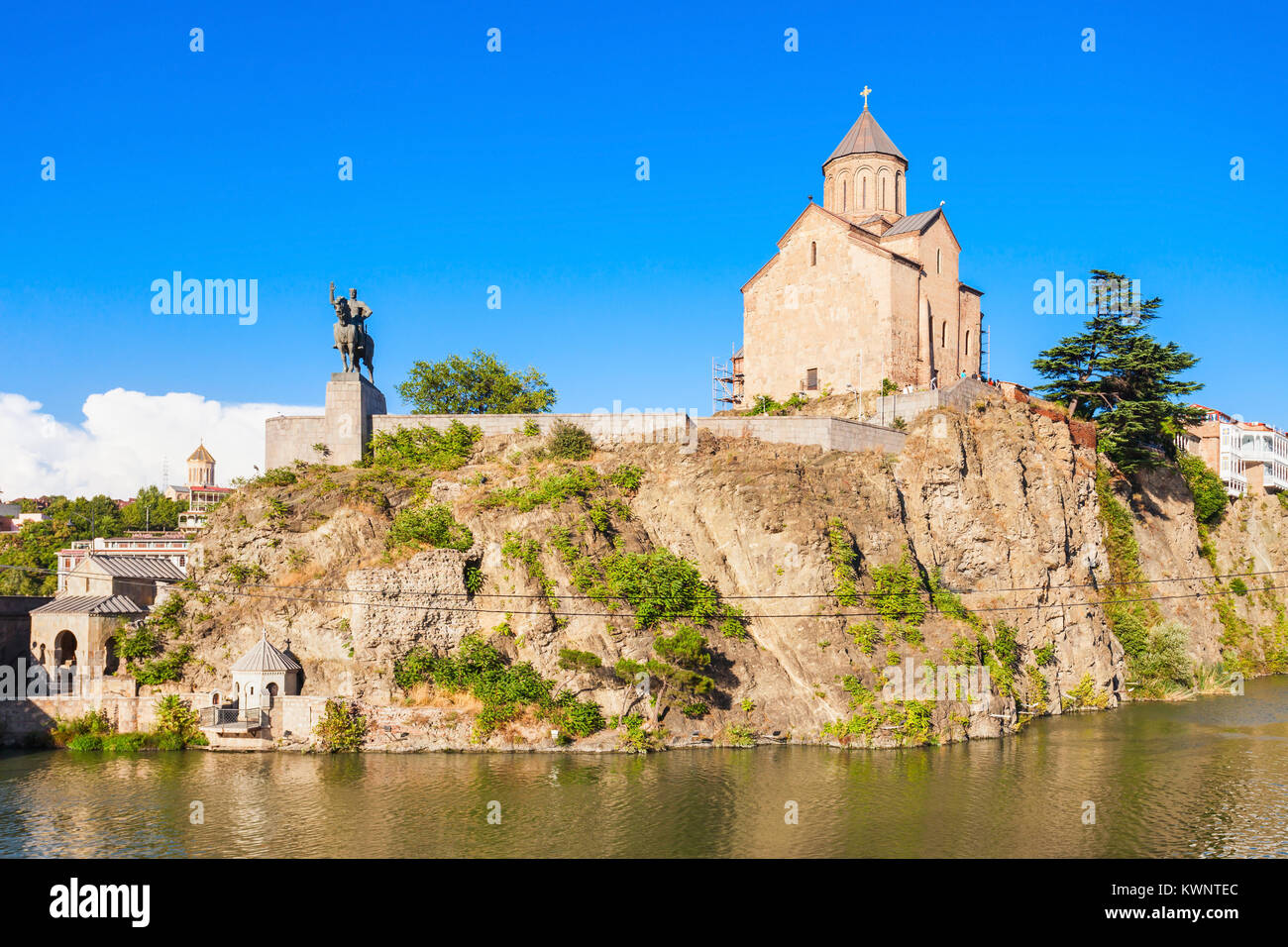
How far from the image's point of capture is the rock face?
117 ft

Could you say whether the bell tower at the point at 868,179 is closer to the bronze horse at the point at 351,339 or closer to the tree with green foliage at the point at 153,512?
the bronze horse at the point at 351,339

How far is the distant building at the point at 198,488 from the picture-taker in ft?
334

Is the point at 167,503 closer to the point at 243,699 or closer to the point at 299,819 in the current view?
the point at 243,699

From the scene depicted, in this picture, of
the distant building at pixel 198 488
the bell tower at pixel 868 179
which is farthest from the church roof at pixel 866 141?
the distant building at pixel 198 488

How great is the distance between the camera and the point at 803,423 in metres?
44.0

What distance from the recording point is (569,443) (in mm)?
43750

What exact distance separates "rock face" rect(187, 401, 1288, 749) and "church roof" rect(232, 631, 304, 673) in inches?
35.2

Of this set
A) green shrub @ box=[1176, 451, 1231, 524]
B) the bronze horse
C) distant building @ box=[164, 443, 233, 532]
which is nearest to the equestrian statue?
the bronze horse

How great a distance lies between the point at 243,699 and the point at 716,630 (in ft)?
55.9

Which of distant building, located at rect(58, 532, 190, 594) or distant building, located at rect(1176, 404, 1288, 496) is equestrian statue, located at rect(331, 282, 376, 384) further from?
distant building, located at rect(1176, 404, 1288, 496)

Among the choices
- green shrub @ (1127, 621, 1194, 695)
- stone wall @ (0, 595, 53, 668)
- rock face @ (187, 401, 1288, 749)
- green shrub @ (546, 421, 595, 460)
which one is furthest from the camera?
green shrub @ (1127, 621, 1194, 695)

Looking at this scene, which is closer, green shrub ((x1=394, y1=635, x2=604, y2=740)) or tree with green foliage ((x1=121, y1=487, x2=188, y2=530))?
green shrub ((x1=394, y1=635, x2=604, y2=740))

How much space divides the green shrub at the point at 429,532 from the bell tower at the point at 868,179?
1255 inches
